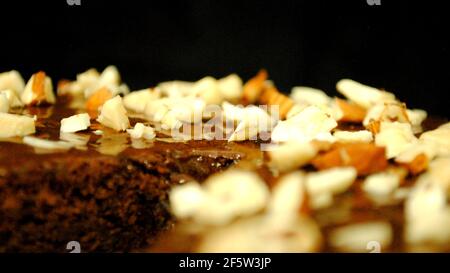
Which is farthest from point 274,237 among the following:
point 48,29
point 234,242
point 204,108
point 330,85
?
point 48,29

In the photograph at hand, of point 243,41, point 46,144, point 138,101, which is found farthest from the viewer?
point 243,41

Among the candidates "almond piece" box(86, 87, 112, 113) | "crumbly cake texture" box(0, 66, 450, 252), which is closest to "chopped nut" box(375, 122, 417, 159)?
"crumbly cake texture" box(0, 66, 450, 252)

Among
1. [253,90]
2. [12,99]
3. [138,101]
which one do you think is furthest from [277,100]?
[12,99]

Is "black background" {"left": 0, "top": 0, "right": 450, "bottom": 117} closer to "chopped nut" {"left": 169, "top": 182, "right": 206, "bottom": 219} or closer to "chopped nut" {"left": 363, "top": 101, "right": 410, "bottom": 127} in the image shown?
"chopped nut" {"left": 363, "top": 101, "right": 410, "bottom": 127}

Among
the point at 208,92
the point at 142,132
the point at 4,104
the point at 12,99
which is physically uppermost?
the point at 208,92

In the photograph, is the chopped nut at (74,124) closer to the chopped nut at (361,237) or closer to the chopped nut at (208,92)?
the chopped nut at (208,92)

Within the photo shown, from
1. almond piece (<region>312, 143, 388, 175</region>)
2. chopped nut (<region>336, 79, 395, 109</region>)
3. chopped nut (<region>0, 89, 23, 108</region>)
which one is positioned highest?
chopped nut (<region>336, 79, 395, 109</region>)

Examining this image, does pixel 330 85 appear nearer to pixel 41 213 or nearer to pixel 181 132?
pixel 181 132

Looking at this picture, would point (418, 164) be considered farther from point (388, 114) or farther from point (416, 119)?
point (416, 119)
